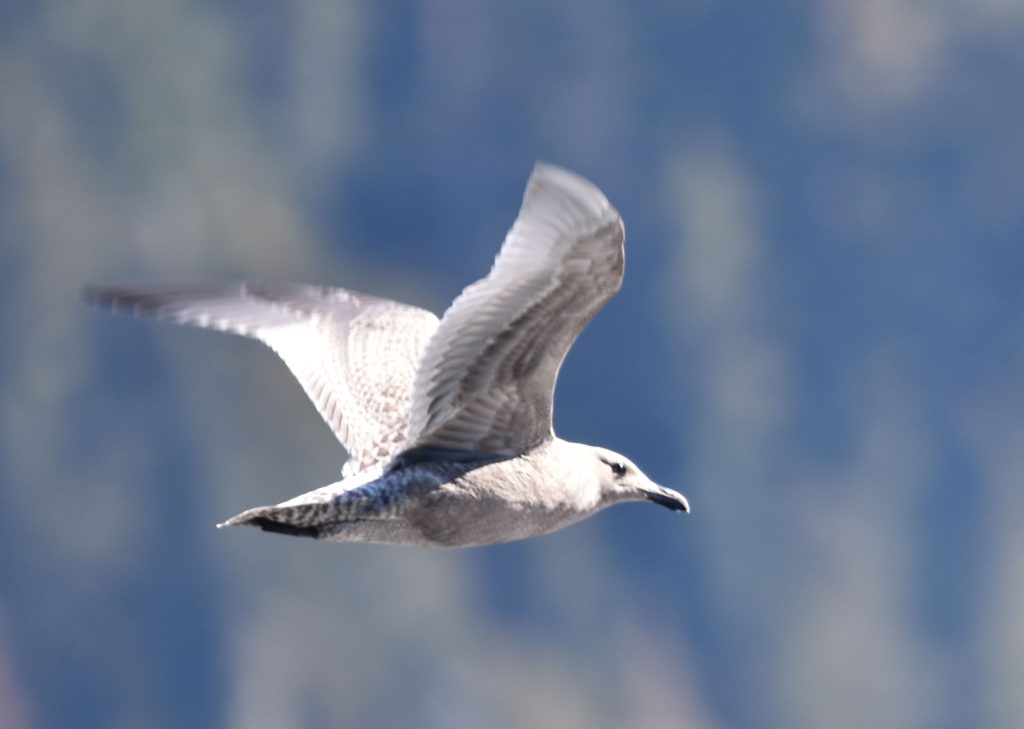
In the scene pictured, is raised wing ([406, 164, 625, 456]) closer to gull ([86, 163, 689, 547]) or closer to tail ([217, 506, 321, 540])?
gull ([86, 163, 689, 547])

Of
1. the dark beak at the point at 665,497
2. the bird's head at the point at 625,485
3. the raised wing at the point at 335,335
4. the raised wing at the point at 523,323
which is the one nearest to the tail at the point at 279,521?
the raised wing at the point at 523,323

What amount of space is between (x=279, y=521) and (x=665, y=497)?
5.13 feet

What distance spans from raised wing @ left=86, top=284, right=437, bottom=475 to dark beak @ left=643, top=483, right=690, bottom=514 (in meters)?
0.94

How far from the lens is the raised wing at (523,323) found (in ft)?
13.7

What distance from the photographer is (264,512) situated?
4.62 m

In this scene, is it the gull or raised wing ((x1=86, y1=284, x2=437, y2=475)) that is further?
raised wing ((x1=86, y1=284, x2=437, y2=475))

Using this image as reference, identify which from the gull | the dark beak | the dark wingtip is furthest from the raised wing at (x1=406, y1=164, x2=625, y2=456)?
the dark beak

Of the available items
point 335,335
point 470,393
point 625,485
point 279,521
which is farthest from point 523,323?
point 335,335

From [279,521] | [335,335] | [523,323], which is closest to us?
[523,323]

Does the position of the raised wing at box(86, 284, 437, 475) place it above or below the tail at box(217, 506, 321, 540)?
above

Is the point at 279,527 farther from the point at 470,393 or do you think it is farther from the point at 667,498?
the point at 667,498

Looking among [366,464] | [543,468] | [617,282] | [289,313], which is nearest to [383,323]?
[289,313]

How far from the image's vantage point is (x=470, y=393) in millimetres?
4754

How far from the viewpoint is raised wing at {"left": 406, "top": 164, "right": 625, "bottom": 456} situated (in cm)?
417
